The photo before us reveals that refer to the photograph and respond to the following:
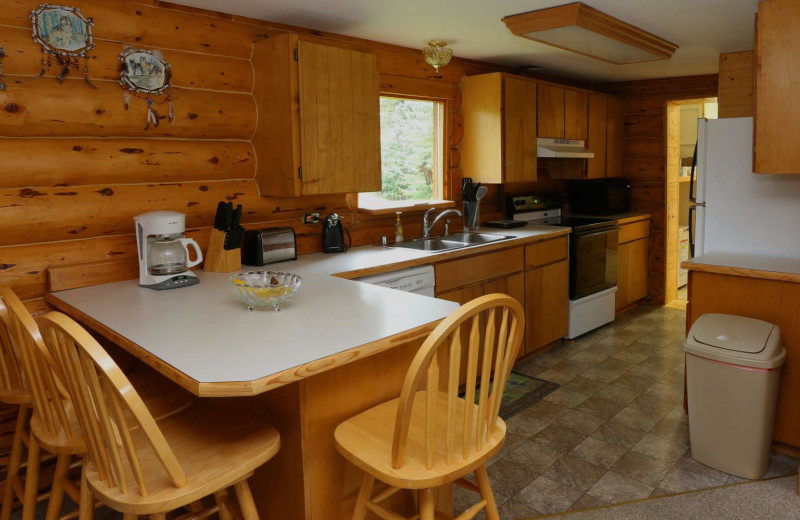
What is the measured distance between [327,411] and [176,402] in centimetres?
49

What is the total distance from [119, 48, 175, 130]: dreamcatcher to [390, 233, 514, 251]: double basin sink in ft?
5.50

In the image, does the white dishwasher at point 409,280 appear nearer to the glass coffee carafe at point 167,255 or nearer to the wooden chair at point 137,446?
the glass coffee carafe at point 167,255

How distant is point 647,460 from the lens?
2734 mm

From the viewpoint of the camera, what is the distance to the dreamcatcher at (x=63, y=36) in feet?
7.87

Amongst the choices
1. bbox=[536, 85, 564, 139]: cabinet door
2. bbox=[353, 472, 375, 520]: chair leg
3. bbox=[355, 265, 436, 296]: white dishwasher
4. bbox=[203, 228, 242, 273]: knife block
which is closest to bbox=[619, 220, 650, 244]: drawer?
bbox=[536, 85, 564, 139]: cabinet door

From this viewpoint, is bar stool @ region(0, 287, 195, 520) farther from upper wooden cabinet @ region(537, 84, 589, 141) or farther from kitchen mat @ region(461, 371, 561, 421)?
upper wooden cabinet @ region(537, 84, 589, 141)

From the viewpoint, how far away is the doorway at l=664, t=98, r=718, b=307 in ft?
18.7

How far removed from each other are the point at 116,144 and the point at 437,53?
2.03 metres

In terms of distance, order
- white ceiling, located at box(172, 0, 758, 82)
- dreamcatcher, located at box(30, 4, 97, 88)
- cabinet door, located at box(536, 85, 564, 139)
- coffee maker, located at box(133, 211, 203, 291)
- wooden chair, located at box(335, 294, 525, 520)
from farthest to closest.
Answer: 1. cabinet door, located at box(536, 85, 564, 139)
2. white ceiling, located at box(172, 0, 758, 82)
3. coffee maker, located at box(133, 211, 203, 291)
4. dreamcatcher, located at box(30, 4, 97, 88)
5. wooden chair, located at box(335, 294, 525, 520)

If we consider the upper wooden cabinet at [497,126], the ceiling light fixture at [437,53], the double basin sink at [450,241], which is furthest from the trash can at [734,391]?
the ceiling light fixture at [437,53]

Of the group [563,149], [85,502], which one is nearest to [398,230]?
[563,149]

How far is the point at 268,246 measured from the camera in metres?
3.05

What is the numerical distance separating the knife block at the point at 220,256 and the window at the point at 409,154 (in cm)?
112

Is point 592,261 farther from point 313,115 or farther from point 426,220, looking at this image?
point 313,115
